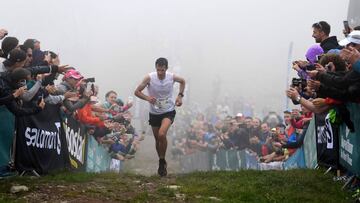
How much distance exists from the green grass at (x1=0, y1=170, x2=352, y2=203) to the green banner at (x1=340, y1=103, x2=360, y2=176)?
37cm

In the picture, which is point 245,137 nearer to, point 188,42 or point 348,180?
point 348,180

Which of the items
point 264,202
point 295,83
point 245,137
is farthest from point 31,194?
point 245,137

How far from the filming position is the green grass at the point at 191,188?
736 centimetres

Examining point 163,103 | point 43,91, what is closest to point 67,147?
point 43,91

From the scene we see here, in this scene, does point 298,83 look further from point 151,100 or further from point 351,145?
point 151,100

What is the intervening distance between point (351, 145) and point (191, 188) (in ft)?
8.08

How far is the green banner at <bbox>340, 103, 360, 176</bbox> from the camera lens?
7.60 metres

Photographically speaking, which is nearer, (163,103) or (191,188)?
(191,188)

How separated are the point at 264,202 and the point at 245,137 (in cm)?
1053

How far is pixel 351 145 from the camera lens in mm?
8055

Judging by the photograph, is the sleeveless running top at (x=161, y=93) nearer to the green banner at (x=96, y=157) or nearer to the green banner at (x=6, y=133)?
the green banner at (x=96, y=157)

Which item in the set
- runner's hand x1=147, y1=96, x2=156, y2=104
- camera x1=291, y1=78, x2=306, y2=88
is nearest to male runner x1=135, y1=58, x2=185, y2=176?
runner's hand x1=147, y1=96, x2=156, y2=104

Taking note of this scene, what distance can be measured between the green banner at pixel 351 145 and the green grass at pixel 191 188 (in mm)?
369

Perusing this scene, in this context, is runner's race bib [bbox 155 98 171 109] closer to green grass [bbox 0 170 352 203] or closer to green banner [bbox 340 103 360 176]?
green grass [bbox 0 170 352 203]
